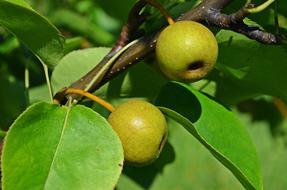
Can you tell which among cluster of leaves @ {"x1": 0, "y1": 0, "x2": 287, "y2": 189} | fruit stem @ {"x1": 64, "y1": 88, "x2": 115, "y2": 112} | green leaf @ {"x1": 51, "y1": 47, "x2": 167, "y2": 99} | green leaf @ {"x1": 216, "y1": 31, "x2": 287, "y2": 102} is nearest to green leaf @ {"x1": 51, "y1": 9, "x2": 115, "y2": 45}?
cluster of leaves @ {"x1": 0, "y1": 0, "x2": 287, "y2": 189}

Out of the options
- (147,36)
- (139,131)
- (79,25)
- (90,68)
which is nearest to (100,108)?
(90,68)

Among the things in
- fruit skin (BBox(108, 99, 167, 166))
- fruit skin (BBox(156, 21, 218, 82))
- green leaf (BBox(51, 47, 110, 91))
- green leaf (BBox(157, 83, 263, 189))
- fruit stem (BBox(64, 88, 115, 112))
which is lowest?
green leaf (BBox(157, 83, 263, 189))

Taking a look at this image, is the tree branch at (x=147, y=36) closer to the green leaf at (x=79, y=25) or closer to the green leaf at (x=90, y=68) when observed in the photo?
the green leaf at (x=90, y=68)

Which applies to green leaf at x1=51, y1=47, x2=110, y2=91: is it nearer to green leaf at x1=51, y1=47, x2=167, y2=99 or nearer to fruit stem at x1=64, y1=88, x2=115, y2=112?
green leaf at x1=51, y1=47, x2=167, y2=99

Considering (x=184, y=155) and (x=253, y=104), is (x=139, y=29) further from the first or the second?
(x=184, y=155)

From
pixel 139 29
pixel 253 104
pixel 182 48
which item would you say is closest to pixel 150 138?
pixel 182 48
